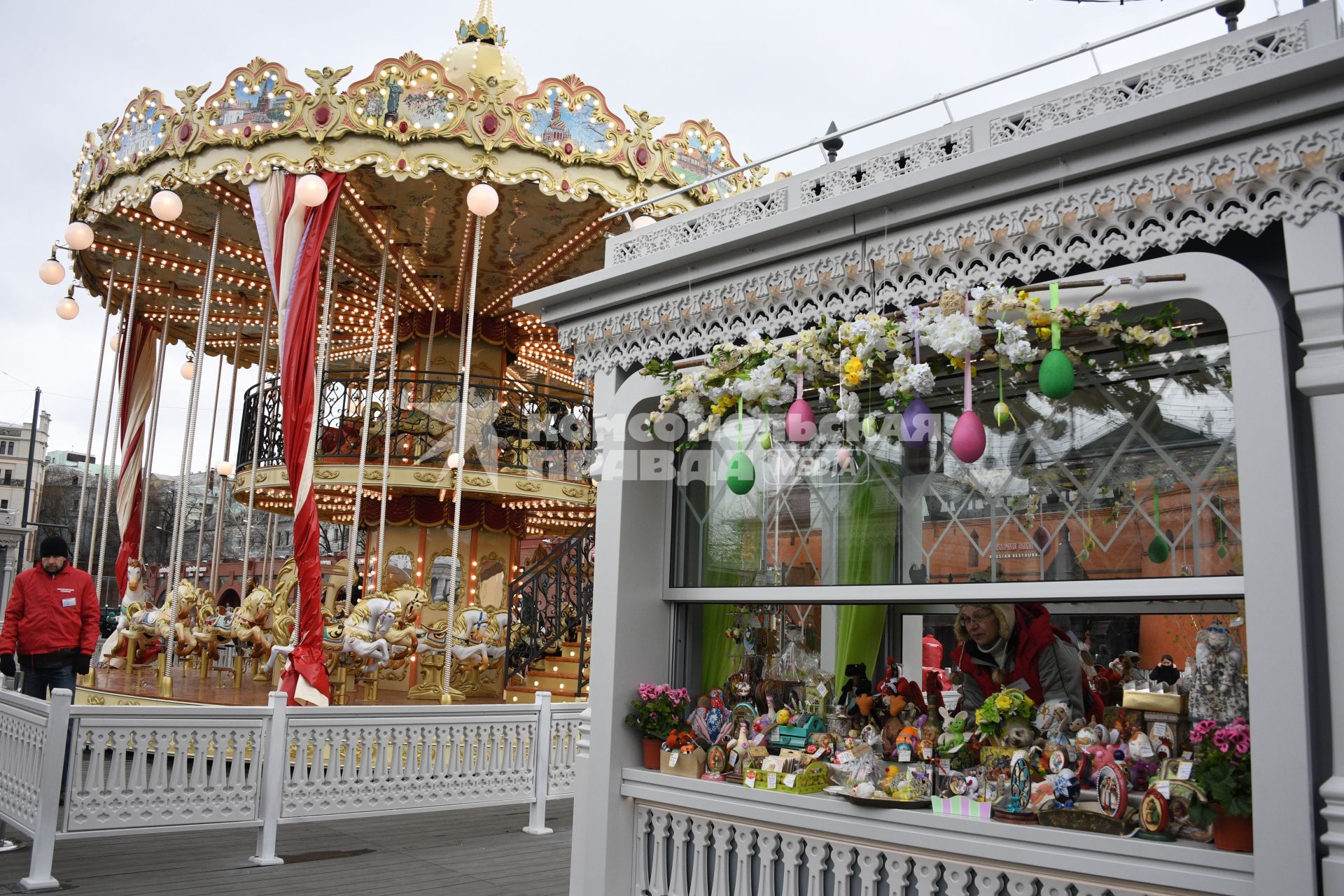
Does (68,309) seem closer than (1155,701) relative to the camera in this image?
No

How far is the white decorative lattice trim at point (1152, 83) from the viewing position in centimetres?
335

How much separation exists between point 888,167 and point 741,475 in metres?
1.46

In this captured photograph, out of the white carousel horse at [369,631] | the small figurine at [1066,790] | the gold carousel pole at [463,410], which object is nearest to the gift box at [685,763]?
the small figurine at [1066,790]

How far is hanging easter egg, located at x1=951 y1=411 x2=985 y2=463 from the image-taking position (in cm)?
357

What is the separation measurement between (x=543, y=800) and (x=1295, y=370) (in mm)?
6039

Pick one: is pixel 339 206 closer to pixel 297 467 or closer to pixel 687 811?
pixel 297 467

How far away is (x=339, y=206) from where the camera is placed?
1245 centimetres

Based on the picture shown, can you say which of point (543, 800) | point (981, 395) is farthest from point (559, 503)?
point (981, 395)

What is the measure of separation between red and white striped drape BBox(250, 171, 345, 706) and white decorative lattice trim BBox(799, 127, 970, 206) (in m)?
6.41

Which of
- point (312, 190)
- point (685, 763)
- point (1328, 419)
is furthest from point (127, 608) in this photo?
point (1328, 419)

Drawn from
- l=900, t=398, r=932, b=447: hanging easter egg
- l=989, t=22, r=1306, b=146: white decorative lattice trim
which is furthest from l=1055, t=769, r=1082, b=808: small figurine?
l=989, t=22, r=1306, b=146: white decorative lattice trim

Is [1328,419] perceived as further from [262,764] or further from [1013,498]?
[262,764]

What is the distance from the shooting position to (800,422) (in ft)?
13.7

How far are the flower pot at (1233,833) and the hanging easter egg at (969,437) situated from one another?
133cm
